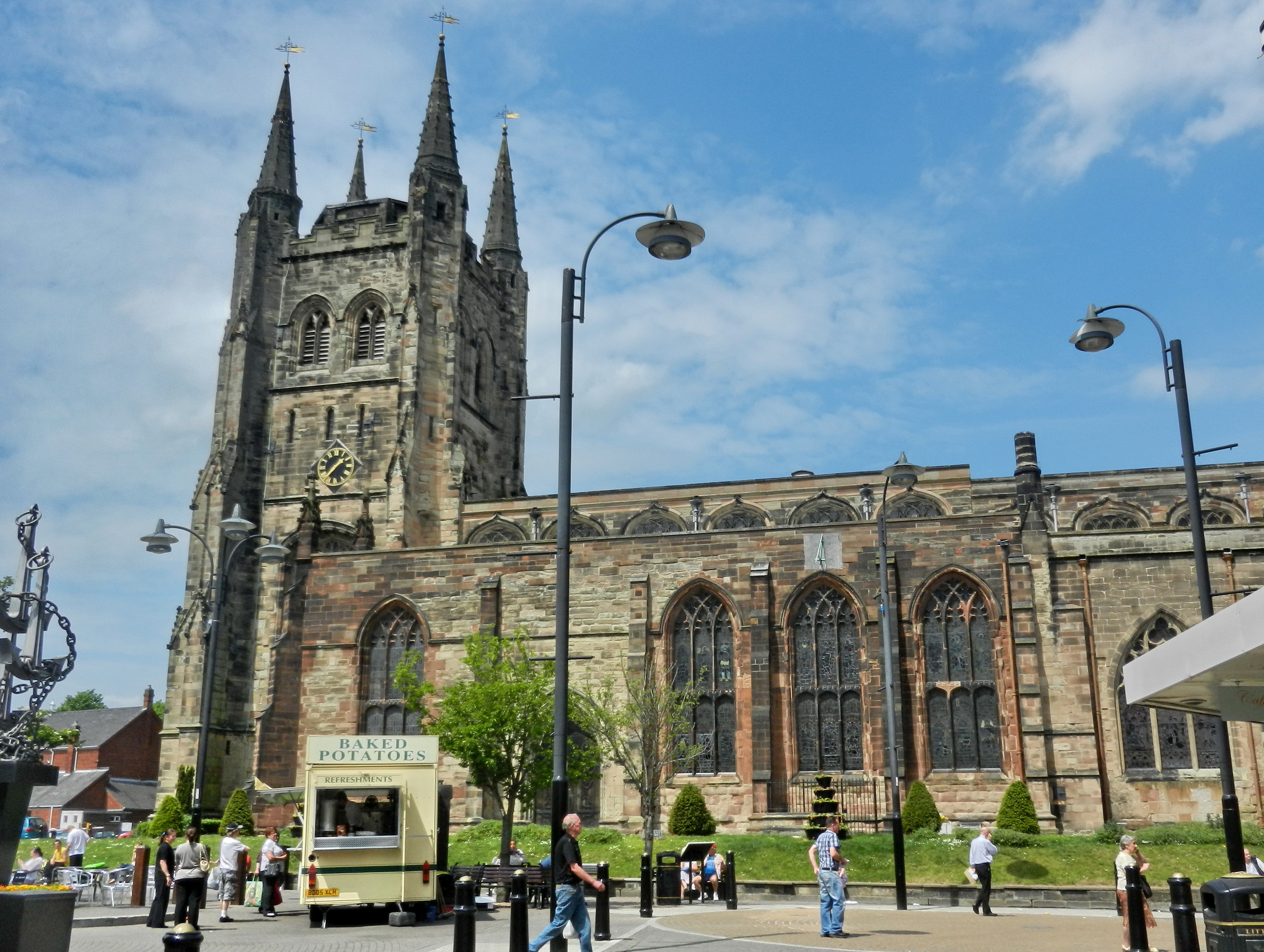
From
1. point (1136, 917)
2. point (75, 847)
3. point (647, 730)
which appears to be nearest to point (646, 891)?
point (1136, 917)

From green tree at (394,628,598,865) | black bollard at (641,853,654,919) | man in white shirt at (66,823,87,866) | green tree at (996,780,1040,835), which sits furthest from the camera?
green tree at (394,628,598,865)

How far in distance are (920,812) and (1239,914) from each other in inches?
811

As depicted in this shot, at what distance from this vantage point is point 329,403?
51.2m

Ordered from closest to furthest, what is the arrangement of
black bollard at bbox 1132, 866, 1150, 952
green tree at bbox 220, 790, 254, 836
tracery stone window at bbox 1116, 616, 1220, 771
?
black bollard at bbox 1132, 866, 1150, 952, tracery stone window at bbox 1116, 616, 1220, 771, green tree at bbox 220, 790, 254, 836

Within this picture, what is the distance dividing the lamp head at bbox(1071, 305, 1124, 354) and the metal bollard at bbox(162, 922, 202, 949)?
49.8ft

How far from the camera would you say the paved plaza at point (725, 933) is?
47.7ft

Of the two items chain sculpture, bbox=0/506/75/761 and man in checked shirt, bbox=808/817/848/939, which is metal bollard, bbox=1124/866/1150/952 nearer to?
man in checked shirt, bbox=808/817/848/939

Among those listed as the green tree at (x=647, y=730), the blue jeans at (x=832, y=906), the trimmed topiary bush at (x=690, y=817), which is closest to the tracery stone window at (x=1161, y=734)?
the trimmed topiary bush at (x=690, y=817)

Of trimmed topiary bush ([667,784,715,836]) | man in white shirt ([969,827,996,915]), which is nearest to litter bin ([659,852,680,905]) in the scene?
man in white shirt ([969,827,996,915])

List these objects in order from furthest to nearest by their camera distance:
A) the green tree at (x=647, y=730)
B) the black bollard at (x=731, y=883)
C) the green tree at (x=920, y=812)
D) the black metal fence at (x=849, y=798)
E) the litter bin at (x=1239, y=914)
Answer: the black metal fence at (x=849, y=798)
the green tree at (x=647, y=730)
the green tree at (x=920, y=812)
the black bollard at (x=731, y=883)
the litter bin at (x=1239, y=914)

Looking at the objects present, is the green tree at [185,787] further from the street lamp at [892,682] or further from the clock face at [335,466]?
the street lamp at [892,682]

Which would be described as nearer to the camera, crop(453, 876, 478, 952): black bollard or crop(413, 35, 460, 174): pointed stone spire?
crop(453, 876, 478, 952): black bollard

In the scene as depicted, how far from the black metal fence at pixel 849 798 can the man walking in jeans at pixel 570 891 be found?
2117 cm

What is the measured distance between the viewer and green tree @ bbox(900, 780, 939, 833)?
100.0ft
